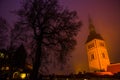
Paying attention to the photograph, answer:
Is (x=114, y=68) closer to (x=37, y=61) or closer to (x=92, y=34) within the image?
(x=92, y=34)

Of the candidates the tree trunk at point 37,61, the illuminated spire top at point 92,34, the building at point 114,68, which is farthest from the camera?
the illuminated spire top at point 92,34

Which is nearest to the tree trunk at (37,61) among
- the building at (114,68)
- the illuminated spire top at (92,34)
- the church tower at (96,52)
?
the building at (114,68)

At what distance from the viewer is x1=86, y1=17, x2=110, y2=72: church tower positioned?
9120cm

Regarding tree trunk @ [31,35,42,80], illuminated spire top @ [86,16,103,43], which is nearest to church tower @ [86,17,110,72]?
illuminated spire top @ [86,16,103,43]

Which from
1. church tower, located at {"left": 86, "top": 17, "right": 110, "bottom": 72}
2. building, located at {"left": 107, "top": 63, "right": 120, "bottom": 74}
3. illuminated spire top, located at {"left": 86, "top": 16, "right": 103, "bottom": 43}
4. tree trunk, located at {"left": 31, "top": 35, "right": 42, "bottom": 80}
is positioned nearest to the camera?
tree trunk, located at {"left": 31, "top": 35, "right": 42, "bottom": 80}

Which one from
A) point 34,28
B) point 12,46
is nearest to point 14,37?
point 12,46

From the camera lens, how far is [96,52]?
95.4 m

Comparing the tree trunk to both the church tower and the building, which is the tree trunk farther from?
the church tower

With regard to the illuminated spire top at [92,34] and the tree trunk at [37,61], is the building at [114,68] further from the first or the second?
the tree trunk at [37,61]

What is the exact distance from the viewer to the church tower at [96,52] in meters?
91.2

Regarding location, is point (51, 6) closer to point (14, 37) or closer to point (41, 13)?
point (41, 13)

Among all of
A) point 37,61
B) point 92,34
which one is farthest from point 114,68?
point 37,61

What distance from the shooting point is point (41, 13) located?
20.9 meters

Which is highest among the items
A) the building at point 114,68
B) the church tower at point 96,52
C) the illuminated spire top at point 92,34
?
the illuminated spire top at point 92,34
